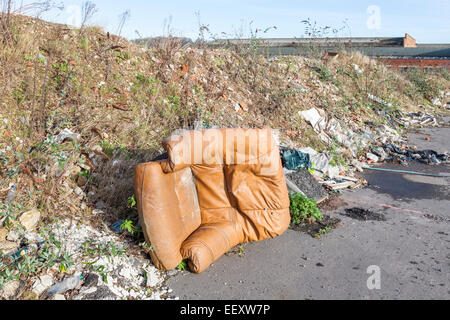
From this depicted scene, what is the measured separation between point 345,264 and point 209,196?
1.59 m

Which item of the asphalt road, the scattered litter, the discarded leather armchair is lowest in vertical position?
the asphalt road

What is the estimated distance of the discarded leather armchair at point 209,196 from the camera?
328 centimetres

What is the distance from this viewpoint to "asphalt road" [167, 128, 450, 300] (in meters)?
3.10

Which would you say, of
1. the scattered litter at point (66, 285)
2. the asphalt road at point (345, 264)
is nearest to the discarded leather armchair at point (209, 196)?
the asphalt road at point (345, 264)

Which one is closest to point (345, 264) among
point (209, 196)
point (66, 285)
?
point (209, 196)

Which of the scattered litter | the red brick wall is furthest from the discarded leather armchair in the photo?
the red brick wall

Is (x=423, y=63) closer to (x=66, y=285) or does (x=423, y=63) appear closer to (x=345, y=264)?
(x=345, y=264)

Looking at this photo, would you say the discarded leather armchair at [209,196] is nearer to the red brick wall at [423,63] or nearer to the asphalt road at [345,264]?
the asphalt road at [345,264]

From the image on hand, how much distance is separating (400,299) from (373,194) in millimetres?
2951

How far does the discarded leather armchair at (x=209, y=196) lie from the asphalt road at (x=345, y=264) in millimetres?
218

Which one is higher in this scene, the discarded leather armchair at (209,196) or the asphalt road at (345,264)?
the discarded leather armchair at (209,196)

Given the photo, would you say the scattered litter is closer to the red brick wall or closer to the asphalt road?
the asphalt road

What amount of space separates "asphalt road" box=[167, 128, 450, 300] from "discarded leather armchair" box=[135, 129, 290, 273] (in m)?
0.22
